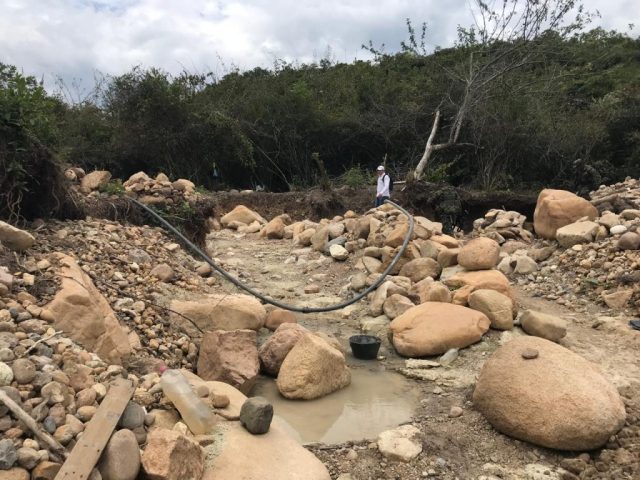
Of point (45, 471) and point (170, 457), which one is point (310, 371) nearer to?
point (170, 457)

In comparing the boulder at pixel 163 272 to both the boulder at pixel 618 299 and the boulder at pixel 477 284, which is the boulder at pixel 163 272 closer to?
the boulder at pixel 477 284

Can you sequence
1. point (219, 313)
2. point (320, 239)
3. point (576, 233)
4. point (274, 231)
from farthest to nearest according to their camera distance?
point (274, 231) → point (320, 239) → point (576, 233) → point (219, 313)

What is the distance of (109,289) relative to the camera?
14.8 feet

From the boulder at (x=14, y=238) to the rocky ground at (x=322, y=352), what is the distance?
0.05 feet

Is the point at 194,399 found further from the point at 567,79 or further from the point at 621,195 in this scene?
the point at 567,79

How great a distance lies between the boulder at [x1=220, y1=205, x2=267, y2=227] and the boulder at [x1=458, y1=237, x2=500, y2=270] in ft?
24.8

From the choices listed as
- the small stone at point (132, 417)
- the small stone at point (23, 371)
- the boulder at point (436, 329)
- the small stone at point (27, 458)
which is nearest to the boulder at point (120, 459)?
the small stone at point (132, 417)

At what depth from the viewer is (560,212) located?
8.48 metres

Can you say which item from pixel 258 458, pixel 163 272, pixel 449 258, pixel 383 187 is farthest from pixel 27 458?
pixel 383 187

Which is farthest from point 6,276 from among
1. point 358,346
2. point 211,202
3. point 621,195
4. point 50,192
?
point 621,195

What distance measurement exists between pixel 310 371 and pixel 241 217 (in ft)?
30.9

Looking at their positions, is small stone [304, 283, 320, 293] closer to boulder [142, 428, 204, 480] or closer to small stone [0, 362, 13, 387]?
boulder [142, 428, 204, 480]

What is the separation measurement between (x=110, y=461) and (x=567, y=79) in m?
19.6

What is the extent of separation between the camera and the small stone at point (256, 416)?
302cm
